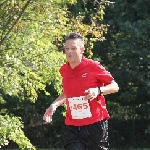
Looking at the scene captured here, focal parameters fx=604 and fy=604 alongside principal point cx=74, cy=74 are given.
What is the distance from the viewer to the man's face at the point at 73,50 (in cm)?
583

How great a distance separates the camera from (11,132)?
39.8 feet

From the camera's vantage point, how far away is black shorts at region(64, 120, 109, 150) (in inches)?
235

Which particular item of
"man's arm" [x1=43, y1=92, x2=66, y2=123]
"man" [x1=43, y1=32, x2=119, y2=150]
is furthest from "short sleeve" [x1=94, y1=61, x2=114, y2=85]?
"man's arm" [x1=43, y1=92, x2=66, y2=123]

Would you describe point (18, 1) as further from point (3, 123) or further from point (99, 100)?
point (99, 100)

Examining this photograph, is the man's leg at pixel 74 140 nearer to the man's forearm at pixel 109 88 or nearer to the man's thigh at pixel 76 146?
the man's thigh at pixel 76 146

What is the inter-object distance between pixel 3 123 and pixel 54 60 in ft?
6.18

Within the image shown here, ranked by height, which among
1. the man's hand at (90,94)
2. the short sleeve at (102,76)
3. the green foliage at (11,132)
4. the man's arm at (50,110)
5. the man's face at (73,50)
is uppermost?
the man's face at (73,50)

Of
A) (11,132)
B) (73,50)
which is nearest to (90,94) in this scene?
(73,50)

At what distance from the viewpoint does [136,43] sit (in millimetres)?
20703

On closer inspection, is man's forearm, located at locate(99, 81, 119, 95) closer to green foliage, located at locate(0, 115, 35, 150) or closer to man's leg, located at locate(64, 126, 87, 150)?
man's leg, located at locate(64, 126, 87, 150)

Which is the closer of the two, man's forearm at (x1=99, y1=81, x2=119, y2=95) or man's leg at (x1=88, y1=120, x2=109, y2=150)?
man's forearm at (x1=99, y1=81, x2=119, y2=95)

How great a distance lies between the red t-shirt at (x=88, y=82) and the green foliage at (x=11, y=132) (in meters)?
6.28

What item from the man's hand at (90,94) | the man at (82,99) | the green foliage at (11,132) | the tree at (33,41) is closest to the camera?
the man's hand at (90,94)

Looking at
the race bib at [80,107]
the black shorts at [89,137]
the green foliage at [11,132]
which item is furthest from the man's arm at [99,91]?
the green foliage at [11,132]
